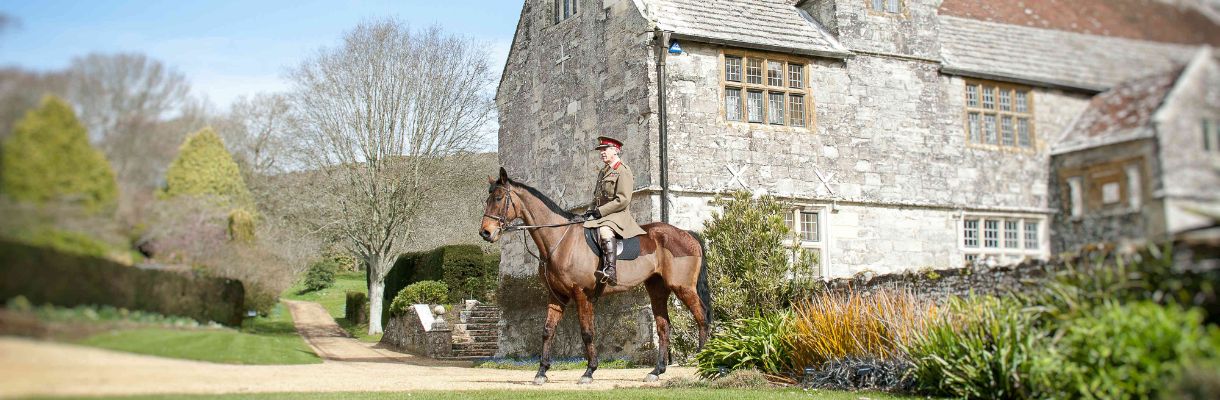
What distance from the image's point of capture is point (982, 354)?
8.20 m

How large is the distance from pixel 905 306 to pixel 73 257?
8771mm

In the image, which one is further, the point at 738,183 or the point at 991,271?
the point at 738,183

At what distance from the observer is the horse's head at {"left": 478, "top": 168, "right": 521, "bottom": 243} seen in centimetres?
1134

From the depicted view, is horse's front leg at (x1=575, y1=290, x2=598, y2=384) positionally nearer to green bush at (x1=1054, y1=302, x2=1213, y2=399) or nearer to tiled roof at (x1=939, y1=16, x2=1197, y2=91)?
tiled roof at (x1=939, y1=16, x2=1197, y2=91)

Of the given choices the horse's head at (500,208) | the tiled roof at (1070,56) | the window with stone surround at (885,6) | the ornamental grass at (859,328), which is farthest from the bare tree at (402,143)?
the tiled roof at (1070,56)

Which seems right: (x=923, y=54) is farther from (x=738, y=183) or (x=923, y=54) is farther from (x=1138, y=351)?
(x=1138, y=351)

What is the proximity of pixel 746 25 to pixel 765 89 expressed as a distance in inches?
46.9

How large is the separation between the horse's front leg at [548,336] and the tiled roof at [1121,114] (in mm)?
7547

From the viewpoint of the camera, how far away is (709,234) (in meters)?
14.6

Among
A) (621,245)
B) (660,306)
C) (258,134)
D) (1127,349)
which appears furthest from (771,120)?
(258,134)

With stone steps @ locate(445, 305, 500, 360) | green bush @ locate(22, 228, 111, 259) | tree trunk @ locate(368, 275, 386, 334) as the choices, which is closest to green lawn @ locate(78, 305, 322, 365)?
green bush @ locate(22, 228, 111, 259)

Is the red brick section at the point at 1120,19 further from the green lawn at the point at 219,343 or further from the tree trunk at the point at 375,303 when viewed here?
the tree trunk at the point at 375,303

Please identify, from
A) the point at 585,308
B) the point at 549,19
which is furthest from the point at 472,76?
the point at 585,308

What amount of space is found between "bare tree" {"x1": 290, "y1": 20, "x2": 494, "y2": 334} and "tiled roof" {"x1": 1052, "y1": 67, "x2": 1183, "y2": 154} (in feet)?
50.5
